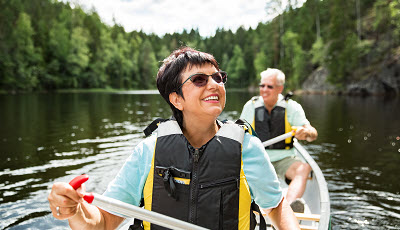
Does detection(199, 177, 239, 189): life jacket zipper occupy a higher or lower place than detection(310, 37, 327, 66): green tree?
lower

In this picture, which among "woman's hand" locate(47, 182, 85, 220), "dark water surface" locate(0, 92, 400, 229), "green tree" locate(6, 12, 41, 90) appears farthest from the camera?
"green tree" locate(6, 12, 41, 90)

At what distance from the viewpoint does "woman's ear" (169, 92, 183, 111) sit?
1.83 m

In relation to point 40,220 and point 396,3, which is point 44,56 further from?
point 40,220

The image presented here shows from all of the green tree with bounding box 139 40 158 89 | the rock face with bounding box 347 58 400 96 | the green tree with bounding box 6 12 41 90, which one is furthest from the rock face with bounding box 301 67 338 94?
the green tree with bounding box 139 40 158 89

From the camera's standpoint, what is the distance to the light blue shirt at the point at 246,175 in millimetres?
1658

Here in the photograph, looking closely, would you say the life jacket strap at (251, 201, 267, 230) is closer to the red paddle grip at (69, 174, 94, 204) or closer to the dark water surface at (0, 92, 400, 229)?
the red paddle grip at (69, 174, 94, 204)

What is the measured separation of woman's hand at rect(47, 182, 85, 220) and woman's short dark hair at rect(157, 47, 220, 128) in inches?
29.3

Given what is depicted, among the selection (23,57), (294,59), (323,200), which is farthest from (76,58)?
(323,200)

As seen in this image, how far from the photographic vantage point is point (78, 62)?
49.3m

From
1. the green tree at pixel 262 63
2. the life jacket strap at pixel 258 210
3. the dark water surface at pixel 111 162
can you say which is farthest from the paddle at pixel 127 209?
the green tree at pixel 262 63

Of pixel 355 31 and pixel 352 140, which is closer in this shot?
pixel 352 140

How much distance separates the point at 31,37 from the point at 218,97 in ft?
170

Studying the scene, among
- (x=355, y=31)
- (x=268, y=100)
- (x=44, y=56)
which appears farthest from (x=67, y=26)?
(x=268, y=100)

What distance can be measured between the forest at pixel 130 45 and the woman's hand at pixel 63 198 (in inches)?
1130
